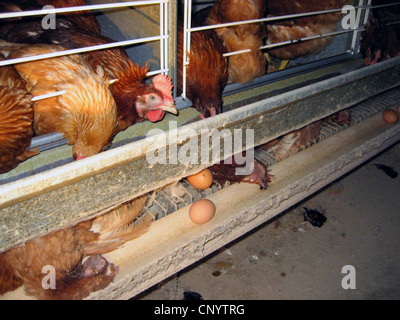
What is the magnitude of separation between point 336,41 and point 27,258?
1922 mm

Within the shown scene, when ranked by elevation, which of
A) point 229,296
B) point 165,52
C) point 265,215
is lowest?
point 229,296

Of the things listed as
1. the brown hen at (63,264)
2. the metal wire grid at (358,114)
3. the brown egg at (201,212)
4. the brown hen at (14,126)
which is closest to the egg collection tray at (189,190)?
the metal wire grid at (358,114)

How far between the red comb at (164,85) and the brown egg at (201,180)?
13.2 inches

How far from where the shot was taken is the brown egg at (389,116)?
1.96 metres

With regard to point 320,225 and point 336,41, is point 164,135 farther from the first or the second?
point 336,41

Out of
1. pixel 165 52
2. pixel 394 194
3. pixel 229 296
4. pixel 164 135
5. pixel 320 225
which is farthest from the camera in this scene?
pixel 394 194

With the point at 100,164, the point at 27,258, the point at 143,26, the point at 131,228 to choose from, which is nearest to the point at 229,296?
the point at 131,228

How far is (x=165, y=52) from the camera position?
4.36ft

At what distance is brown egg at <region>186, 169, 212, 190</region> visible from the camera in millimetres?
1467

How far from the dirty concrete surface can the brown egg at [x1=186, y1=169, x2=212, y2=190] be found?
0.52 m

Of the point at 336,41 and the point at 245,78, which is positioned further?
the point at 336,41

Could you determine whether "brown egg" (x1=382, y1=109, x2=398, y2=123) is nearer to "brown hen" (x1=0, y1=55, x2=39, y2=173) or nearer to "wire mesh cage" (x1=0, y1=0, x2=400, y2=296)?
"wire mesh cage" (x1=0, y1=0, x2=400, y2=296)

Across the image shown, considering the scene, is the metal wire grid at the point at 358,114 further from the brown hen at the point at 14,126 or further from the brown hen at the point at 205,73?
the brown hen at the point at 14,126

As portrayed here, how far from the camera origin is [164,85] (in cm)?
135
